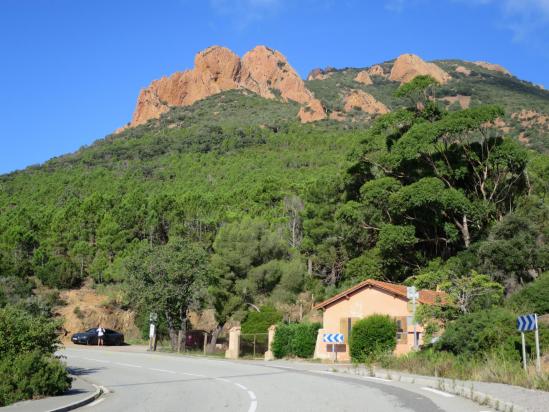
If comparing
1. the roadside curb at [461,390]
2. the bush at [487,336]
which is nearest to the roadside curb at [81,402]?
the roadside curb at [461,390]

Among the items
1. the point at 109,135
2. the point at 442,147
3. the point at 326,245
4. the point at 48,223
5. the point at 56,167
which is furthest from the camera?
the point at 109,135

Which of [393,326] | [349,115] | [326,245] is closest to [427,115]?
[326,245]

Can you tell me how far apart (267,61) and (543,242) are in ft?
520

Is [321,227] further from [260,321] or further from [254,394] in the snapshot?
[254,394]

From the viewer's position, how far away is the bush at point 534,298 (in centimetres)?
2934

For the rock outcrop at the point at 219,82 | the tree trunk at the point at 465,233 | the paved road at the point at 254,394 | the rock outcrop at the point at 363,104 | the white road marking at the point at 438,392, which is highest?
the rock outcrop at the point at 219,82

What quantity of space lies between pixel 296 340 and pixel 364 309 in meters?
4.20

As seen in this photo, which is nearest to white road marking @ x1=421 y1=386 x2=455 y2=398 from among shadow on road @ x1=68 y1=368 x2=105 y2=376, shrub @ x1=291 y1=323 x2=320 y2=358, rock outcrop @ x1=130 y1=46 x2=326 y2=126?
shadow on road @ x1=68 y1=368 x2=105 y2=376

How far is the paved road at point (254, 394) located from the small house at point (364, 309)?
1183 centimetres

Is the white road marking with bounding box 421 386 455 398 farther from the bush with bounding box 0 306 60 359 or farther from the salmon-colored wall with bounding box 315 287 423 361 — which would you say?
the salmon-colored wall with bounding box 315 287 423 361

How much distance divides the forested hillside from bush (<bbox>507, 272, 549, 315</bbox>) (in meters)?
1.34

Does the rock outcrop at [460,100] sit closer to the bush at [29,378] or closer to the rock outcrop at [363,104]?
the rock outcrop at [363,104]

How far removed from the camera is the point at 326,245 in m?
50.8

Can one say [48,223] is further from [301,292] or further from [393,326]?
[393,326]
